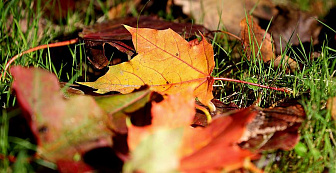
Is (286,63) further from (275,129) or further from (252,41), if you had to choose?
(275,129)

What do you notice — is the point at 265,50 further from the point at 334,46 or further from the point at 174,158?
the point at 174,158

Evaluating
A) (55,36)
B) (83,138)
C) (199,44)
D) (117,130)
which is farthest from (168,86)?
(55,36)

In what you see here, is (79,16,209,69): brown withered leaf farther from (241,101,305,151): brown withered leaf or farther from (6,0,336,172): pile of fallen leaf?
(241,101,305,151): brown withered leaf

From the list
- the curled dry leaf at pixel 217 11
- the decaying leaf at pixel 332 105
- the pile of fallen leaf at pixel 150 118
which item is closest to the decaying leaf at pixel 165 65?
→ the pile of fallen leaf at pixel 150 118

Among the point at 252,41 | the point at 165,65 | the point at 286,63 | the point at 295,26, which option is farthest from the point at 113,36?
the point at 295,26

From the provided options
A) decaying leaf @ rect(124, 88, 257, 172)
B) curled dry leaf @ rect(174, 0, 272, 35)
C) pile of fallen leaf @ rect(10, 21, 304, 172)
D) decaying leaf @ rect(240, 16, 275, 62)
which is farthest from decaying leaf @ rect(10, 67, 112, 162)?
curled dry leaf @ rect(174, 0, 272, 35)
